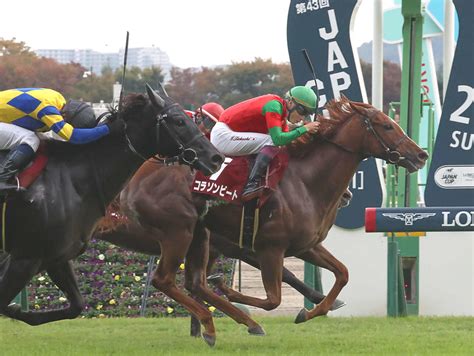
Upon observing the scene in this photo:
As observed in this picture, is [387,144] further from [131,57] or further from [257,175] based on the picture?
[131,57]

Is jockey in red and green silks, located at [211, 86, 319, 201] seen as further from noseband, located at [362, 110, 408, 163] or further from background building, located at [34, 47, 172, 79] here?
background building, located at [34, 47, 172, 79]

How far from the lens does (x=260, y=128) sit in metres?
8.61

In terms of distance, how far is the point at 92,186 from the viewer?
7500 mm

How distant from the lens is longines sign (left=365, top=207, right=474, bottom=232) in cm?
926

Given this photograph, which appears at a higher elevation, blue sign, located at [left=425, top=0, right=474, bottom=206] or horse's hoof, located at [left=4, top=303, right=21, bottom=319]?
blue sign, located at [left=425, top=0, right=474, bottom=206]

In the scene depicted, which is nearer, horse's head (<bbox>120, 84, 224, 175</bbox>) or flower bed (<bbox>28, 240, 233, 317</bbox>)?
horse's head (<bbox>120, 84, 224, 175</bbox>)

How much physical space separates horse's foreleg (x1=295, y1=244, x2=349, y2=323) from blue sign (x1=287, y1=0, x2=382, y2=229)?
8.46 ft

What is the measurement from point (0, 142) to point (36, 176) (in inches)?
12.6

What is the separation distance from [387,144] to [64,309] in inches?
106

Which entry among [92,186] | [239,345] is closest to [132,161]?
[92,186]

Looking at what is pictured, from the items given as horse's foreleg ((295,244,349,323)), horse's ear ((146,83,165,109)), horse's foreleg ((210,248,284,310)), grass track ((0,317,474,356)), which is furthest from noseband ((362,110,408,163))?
horse's ear ((146,83,165,109))

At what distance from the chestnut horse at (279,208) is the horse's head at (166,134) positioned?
0.99 meters

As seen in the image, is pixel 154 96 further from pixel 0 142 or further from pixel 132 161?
pixel 0 142

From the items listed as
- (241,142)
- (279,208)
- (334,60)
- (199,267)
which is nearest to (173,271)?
(199,267)
